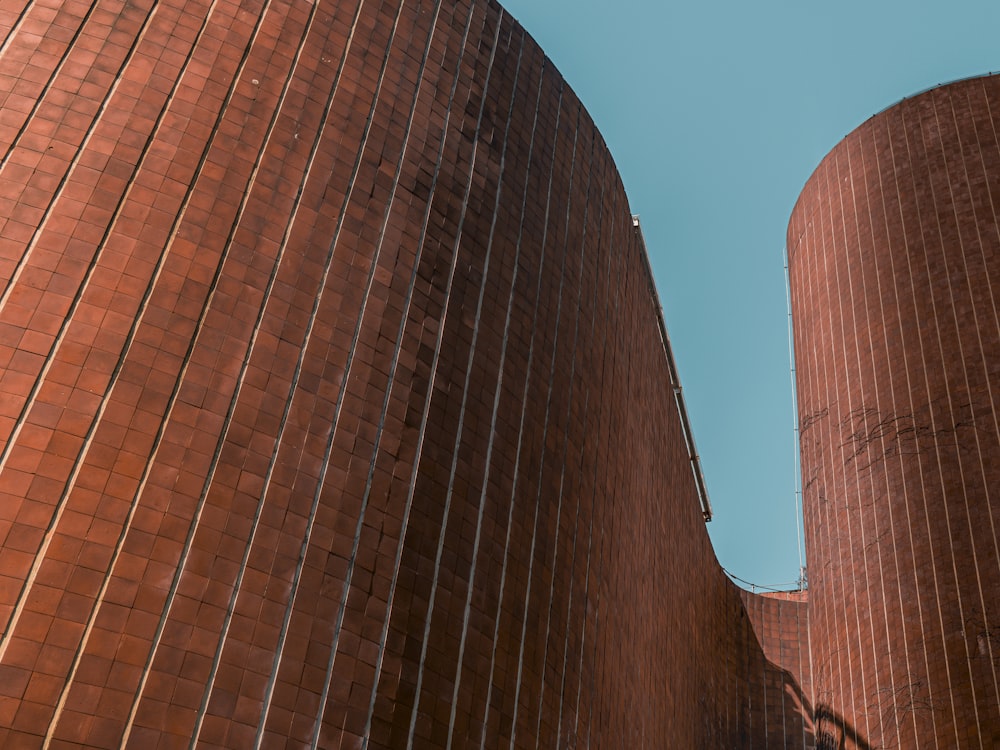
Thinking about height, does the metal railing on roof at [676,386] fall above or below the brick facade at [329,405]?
above

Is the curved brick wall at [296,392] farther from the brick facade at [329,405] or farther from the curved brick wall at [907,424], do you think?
the curved brick wall at [907,424]

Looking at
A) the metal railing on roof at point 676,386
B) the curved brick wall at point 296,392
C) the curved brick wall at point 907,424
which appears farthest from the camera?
the metal railing on roof at point 676,386

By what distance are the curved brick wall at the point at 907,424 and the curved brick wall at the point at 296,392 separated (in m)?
7.63

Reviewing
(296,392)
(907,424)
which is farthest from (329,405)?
(907,424)

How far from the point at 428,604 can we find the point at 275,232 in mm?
4466

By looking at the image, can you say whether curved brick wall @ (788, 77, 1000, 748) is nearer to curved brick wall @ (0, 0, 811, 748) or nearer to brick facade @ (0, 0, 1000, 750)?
brick facade @ (0, 0, 1000, 750)

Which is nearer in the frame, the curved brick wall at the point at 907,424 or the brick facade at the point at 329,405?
the brick facade at the point at 329,405

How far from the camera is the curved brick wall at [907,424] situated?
2144cm

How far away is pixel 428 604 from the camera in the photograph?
1179cm

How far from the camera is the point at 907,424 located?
2406 centimetres

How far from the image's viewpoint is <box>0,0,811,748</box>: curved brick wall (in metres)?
9.58

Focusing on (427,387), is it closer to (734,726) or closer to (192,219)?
(192,219)

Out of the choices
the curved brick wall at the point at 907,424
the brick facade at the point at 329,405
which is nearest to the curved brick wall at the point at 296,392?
the brick facade at the point at 329,405

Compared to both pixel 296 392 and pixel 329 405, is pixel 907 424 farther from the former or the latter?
pixel 296 392
